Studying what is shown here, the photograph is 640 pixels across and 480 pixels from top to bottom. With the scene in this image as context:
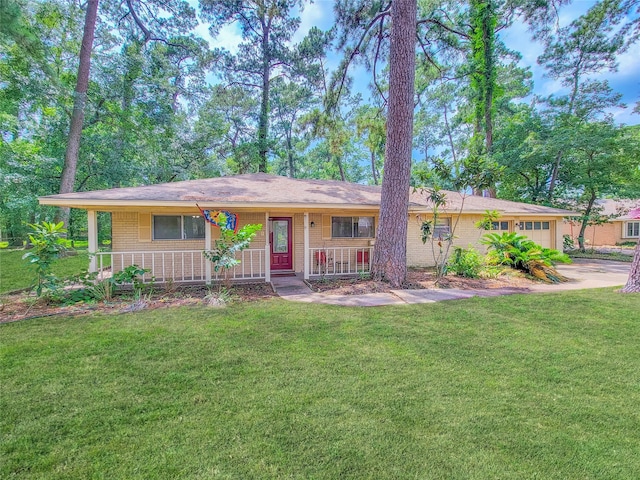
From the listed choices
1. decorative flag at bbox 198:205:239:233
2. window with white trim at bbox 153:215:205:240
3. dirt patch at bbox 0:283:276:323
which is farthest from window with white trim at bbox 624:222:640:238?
window with white trim at bbox 153:215:205:240

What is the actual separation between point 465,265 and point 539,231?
26.6ft

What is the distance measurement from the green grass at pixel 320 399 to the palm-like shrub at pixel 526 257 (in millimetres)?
4264

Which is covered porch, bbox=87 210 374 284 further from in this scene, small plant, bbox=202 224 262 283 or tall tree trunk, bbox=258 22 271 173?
tall tree trunk, bbox=258 22 271 173

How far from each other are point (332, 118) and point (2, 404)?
12.0 m

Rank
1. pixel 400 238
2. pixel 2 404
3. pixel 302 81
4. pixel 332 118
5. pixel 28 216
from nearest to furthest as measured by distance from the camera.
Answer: pixel 2 404 < pixel 400 238 < pixel 332 118 < pixel 302 81 < pixel 28 216

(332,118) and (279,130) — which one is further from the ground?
(279,130)

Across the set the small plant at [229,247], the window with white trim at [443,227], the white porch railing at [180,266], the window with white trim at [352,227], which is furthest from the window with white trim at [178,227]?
the window with white trim at [443,227]

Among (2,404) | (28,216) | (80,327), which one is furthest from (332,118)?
(28,216)

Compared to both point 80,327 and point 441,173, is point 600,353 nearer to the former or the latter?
point 441,173

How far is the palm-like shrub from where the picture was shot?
8.89 meters

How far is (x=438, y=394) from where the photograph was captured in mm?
2893

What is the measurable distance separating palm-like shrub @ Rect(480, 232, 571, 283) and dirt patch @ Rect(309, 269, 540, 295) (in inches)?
18.1

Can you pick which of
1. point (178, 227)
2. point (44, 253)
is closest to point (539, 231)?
point (178, 227)

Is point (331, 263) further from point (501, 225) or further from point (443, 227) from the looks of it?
point (501, 225)
